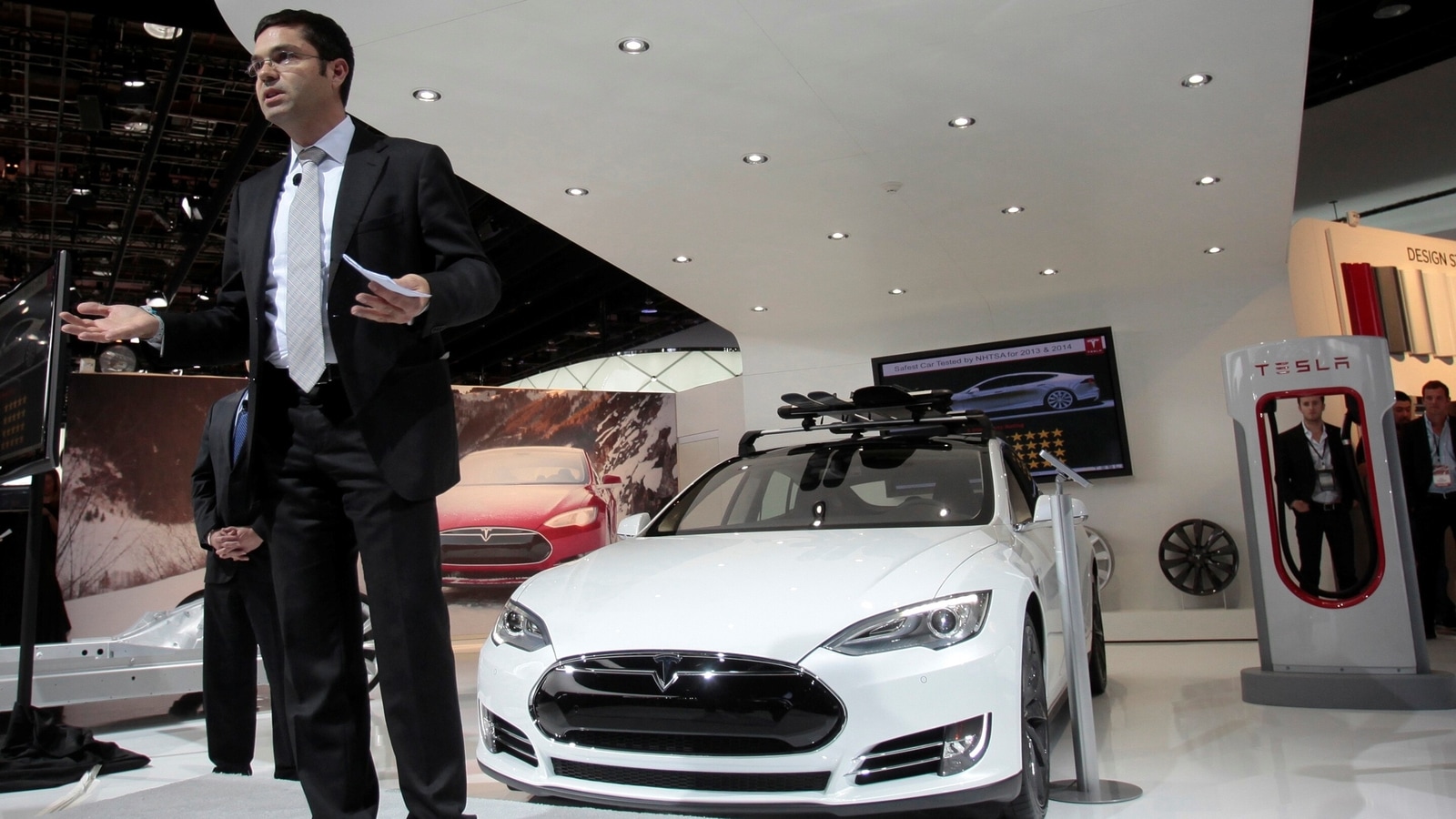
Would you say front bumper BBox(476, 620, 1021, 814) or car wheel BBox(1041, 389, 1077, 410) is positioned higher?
car wheel BBox(1041, 389, 1077, 410)

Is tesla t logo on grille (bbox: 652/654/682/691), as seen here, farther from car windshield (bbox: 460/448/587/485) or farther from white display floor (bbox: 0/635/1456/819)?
car windshield (bbox: 460/448/587/485)

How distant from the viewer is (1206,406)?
848cm

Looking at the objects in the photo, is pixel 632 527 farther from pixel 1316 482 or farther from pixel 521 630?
pixel 1316 482

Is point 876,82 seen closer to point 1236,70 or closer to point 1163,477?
point 1236,70

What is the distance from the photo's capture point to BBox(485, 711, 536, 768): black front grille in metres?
2.60

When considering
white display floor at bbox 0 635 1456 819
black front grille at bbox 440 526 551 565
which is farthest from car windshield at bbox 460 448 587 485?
white display floor at bbox 0 635 1456 819

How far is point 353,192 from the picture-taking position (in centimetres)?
161

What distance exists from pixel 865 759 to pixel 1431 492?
6800mm

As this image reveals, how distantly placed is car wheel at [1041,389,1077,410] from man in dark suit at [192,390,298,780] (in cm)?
702

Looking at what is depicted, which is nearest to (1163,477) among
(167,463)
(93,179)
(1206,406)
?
(1206,406)

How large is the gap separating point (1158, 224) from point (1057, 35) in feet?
10.7

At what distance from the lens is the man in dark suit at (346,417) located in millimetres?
1548

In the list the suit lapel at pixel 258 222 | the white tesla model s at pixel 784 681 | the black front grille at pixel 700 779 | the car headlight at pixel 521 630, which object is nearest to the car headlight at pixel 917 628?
the white tesla model s at pixel 784 681

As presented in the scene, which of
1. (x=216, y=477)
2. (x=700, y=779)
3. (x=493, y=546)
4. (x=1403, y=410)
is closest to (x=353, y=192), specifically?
(x=700, y=779)
